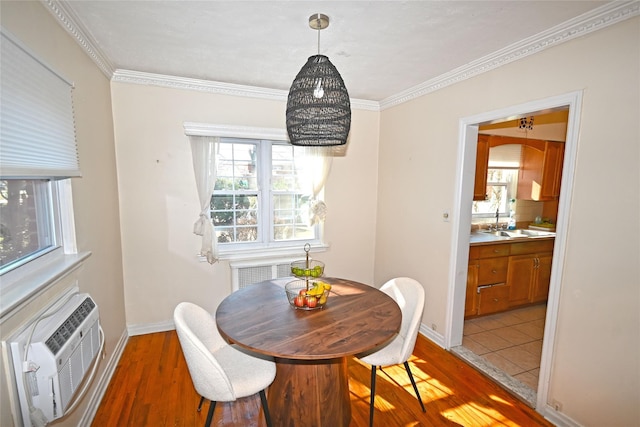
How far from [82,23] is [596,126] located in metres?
3.16

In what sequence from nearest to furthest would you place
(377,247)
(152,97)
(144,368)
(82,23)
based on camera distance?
(82,23) → (144,368) → (152,97) → (377,247)

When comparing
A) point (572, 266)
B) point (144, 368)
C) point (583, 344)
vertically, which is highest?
point (572, 266)

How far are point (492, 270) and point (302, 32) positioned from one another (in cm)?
305

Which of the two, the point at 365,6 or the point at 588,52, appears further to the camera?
the point at 588,52

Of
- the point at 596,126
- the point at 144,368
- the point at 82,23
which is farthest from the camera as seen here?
the point at 144,368

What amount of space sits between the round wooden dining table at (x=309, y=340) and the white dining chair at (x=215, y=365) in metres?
0.13

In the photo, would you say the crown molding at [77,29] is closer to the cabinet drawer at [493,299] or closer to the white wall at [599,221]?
the white wall at [599,221]

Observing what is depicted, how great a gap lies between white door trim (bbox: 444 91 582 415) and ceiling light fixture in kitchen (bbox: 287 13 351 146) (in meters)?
1.40

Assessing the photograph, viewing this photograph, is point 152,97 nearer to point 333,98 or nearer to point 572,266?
point 333,98

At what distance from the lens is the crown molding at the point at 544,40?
A: 64.0 inches

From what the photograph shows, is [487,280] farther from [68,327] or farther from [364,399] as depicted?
[68,327]

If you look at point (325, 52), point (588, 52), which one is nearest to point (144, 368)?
point (325, 52)

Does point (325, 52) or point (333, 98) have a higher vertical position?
point (325, 52)

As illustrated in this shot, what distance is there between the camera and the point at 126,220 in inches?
115
